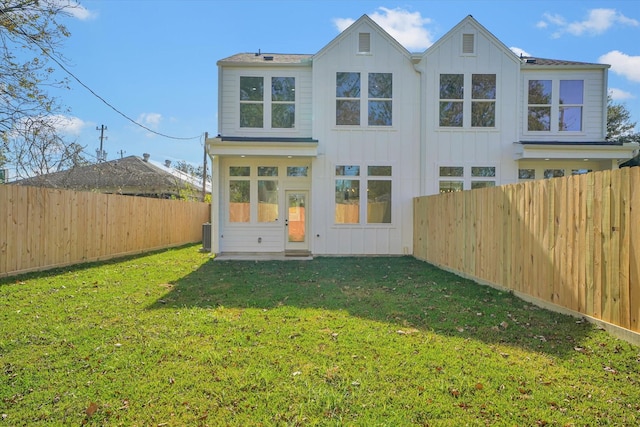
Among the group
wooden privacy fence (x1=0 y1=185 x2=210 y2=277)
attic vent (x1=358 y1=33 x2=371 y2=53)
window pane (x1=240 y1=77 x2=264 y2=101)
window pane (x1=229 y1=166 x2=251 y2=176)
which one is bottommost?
wooden privacy fence (x1=0 y1=185 x2=210 y2=277)

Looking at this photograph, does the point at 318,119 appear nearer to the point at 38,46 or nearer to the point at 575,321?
the point at 38,46

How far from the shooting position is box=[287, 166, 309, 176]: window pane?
486 inches

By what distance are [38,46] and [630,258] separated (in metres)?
10.6

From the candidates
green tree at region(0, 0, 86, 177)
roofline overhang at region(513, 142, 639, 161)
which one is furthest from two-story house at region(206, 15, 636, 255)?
green tree at region(0, 0, 86, 177)

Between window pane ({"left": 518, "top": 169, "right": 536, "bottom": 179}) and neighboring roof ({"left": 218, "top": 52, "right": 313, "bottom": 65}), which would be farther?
window pane ({"left": 518, "top": 169, "right": 536, "bottom": 179})

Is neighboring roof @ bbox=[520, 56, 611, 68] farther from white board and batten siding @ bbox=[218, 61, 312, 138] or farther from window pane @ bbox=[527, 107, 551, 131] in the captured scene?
white board and batten siding @ bbox=[218, 61, 312, 138]

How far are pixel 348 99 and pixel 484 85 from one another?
4.71 metres

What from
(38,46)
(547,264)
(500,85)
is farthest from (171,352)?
(500,85)

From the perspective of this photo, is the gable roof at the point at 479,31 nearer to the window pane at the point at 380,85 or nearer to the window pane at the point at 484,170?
the window pane at the point at 380,85

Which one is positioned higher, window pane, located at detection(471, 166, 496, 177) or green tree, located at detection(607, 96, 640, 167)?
green tree, located at detection(607, 96, 640, 167)

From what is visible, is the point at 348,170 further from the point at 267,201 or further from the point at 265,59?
the point at 265,59

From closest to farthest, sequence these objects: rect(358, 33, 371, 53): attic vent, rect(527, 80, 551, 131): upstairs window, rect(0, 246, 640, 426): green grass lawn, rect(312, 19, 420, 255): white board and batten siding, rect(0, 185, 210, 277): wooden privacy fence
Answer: rect(0, 246, 640, 426): green grass lawn
rect(0, 185, 210, 277): wooden privacy fence
rect(312, 19, 420, 255): white board and batten siding
rect(358, 33, 371, 53): attic vent
rect(527, 80, 551, 131): upstairs window

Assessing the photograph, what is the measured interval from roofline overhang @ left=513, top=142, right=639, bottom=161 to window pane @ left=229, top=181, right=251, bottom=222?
30.6 ft

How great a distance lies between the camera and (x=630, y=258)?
155 inches
